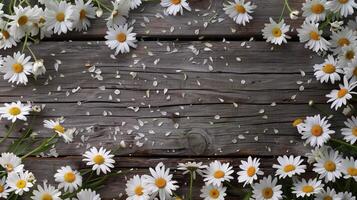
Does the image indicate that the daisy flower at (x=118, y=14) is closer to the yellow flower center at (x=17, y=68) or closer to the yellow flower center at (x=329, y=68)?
the yellow flower center at (x=17, y=68)

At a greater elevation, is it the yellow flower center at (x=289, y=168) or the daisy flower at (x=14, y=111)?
the daisy flower at (x=14, y=111)

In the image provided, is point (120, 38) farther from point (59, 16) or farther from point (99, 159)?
point (99, 159)

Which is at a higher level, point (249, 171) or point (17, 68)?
point (17, 68)

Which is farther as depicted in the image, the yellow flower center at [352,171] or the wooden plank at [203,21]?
the wooden plank at [203,21]

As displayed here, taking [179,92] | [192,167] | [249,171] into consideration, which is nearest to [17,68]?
[179,92]

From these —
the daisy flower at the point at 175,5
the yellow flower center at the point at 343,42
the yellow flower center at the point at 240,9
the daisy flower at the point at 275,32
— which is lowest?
the yellow flower center at the point at 343,42

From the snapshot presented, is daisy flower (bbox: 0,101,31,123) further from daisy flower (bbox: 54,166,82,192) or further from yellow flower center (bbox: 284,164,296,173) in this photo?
yellow flower center (bbox: 284,164,296,173)

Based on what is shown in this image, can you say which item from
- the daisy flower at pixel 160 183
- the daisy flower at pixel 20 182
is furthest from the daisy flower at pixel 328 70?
the daisy flower at pixel 20 182
